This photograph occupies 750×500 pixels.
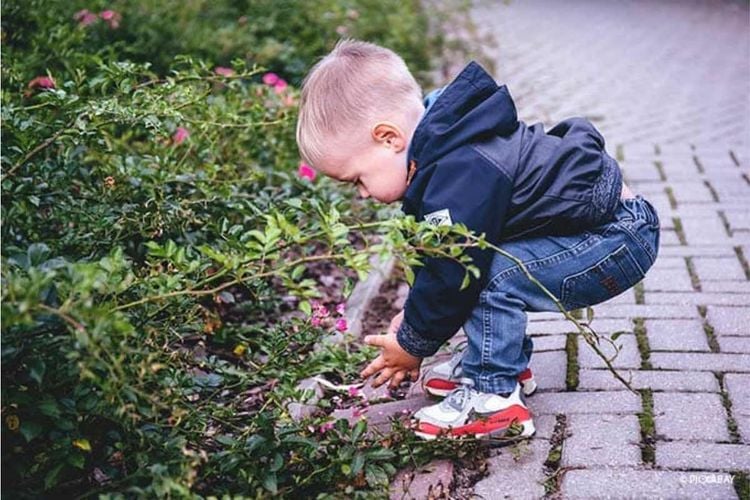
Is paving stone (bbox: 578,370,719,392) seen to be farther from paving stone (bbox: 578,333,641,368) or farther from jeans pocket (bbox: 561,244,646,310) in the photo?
jeans pocket (bbox: 561,244,646,310)

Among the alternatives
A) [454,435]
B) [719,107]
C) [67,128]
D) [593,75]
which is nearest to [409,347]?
[454,435]

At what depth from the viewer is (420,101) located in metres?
2.86

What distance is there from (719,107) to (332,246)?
17.4 feet

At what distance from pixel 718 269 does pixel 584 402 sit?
127 cm

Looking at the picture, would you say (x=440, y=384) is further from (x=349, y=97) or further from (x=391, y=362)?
(x=349, y=97)

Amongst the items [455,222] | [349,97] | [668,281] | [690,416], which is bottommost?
[668,281]

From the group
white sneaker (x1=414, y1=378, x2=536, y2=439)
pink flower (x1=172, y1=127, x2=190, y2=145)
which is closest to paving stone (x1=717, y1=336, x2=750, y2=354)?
white sneaker (x1=414, y1=378, x2=536, y2=439)

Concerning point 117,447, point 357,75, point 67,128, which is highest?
point 357,75

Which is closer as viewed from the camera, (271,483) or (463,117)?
(271,483)

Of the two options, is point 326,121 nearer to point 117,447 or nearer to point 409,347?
point 409,347

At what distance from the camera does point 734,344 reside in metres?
3.30

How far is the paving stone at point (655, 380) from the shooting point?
9.85ft

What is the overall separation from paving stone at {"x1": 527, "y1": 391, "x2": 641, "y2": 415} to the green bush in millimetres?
433

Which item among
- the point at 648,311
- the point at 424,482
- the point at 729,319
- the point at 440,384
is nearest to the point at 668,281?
the point at 648,311
